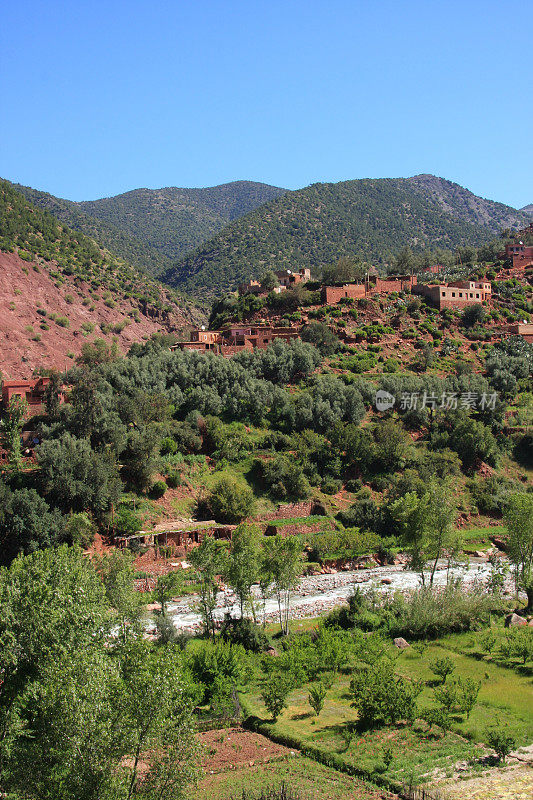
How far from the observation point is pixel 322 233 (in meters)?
124

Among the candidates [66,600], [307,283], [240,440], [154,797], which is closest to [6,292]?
[307,283]

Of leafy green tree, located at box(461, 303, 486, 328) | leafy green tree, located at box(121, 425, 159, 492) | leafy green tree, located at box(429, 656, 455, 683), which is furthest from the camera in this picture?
leafy green tree, located at box(461, 303, 486, 328)

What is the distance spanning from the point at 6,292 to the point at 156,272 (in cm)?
5755

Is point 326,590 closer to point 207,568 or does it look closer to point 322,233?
point 207,568

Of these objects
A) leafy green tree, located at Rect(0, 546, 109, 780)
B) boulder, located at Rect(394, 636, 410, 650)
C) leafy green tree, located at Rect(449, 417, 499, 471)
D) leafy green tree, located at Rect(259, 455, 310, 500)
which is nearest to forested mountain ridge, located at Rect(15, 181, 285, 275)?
leafy green tree, located at Rect(449, 417, 499, 471)

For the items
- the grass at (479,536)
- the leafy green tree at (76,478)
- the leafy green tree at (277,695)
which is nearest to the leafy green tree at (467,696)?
the leafy green tree at (277,695)

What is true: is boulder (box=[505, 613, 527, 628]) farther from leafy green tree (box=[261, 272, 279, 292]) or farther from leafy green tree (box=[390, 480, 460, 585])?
leafy green tree (box=[261, 272, 279, 292])

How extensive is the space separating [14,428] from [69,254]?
5118cm

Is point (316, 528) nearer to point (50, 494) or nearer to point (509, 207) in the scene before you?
point (50, 494)

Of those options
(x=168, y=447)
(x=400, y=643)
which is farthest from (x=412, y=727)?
(x=168, y=447)

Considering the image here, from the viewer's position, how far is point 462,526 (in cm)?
4462

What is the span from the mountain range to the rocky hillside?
1777 centimetres

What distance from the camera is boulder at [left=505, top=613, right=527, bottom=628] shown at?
27.0 m

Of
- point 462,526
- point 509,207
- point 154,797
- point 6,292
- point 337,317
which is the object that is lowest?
point 462,526
